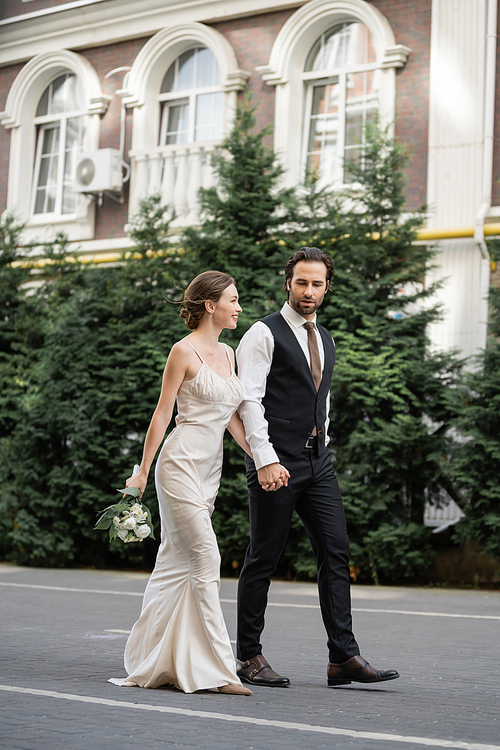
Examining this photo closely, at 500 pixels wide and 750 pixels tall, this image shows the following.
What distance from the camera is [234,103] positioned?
58.8 ft

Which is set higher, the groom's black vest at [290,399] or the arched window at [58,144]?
the arched window at [58,144]

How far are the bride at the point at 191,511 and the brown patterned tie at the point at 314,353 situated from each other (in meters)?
0.41

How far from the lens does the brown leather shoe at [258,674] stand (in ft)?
19.0

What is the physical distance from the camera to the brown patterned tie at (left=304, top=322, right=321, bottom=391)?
6.02 meters

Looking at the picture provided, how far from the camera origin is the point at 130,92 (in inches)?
758

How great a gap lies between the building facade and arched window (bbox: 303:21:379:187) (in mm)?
22

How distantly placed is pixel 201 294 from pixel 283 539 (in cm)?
139

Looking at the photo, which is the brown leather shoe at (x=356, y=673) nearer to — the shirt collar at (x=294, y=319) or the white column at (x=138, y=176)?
the shirt collar at (x=294, y=319)

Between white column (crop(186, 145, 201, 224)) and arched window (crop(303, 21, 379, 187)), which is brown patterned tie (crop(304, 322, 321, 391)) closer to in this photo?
arched window (crop(303, 21, 379, 187))

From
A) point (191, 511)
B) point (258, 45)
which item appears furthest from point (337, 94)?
point (191, 511)

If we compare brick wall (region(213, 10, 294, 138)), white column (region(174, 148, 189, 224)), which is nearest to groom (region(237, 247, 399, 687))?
brick wall (region(213, 10, 294, 138))

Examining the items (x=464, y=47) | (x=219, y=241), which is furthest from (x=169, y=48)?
(x=219, y=241)

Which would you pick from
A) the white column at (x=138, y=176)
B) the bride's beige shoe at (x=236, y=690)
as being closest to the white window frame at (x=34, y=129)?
the white column at (x=138, y=176)

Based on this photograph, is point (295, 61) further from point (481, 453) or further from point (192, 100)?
point (481, 453)
